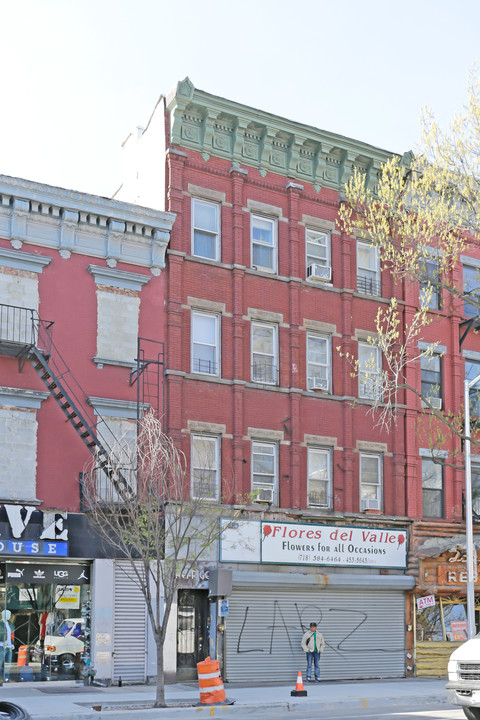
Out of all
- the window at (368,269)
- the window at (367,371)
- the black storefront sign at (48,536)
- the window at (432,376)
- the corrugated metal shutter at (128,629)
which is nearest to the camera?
the black storefront sign at (48,536)

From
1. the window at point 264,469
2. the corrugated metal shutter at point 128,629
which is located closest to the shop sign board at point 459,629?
the window at point 264,469

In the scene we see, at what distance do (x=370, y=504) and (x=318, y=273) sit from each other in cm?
→ 724

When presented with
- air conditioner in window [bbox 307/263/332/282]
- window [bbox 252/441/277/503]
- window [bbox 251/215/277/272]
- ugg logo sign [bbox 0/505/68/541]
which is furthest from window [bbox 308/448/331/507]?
ugg logo sign [bbox 0/505/68/541]

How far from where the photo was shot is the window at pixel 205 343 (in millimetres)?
28062

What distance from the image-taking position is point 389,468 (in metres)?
31.1

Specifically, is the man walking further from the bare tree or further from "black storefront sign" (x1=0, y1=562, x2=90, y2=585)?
"black storefront sign" (x1=0, y1=562, x2=90, y2=585)

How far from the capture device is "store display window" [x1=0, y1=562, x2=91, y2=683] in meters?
23.8

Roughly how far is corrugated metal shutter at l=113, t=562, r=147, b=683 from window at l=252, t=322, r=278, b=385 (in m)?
7.02

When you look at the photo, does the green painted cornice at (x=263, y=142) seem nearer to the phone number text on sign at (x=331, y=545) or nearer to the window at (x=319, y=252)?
the window at (x=319, y=252)

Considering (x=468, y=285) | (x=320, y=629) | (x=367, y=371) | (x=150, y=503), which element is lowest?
(x=320, y=629)

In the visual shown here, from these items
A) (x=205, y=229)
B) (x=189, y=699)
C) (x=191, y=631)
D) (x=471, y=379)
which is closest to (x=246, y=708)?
(x=189, y=699)

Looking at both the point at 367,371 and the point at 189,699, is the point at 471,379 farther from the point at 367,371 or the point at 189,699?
the point at 189,699

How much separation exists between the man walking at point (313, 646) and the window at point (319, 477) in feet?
12.6

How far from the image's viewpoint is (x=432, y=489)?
32.2 meters
